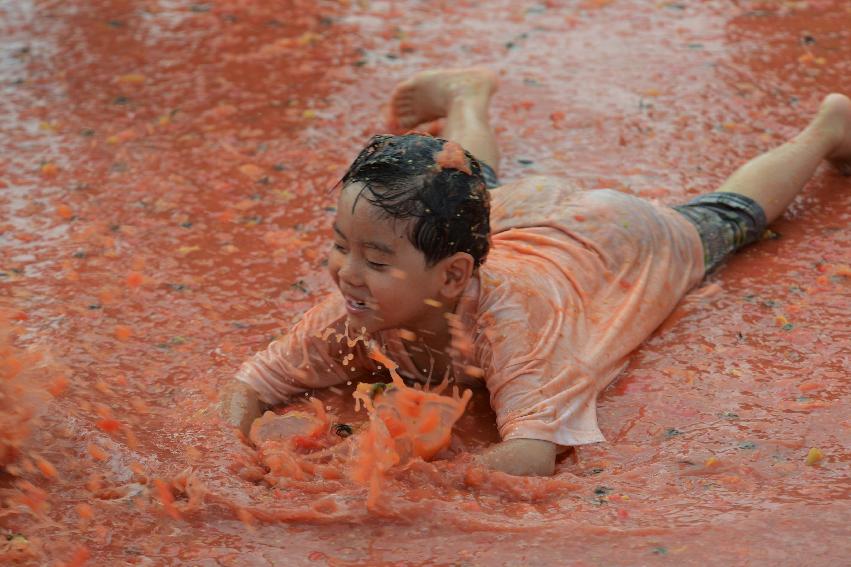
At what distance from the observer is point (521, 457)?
3.21 meters

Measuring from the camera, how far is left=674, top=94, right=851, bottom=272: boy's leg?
→ 4.36m

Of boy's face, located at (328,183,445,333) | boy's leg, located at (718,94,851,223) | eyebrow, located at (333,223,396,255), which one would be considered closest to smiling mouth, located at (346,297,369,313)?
boy's face, located at (328,183,445,333)

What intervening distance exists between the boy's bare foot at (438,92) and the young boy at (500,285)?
87 centimetres

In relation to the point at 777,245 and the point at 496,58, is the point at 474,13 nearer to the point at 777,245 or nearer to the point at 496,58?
A: the point at 496,58

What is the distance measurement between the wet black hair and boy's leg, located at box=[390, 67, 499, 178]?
1.44 metres

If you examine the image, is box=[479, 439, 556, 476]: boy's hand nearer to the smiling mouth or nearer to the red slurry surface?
the red slurry surface

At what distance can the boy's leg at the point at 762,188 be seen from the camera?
4.36 metres

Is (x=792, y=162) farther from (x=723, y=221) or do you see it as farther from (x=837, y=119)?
(x=723, y=221)

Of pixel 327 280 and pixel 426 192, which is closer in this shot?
pixel 426 192

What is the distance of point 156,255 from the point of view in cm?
449

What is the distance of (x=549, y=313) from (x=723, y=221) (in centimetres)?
114

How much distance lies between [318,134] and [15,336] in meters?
1.89

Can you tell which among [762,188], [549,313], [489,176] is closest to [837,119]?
[762,188]

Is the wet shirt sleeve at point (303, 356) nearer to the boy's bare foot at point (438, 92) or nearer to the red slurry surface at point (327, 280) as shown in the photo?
the red slurry surface at point (327, 280)
